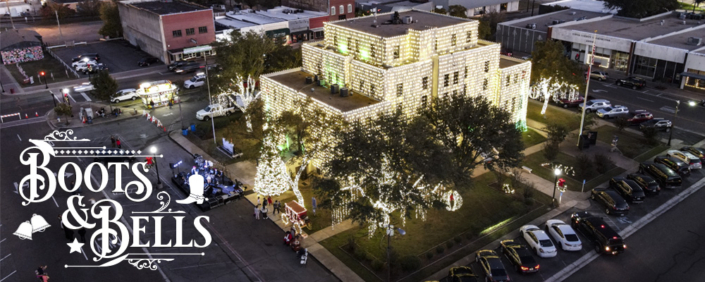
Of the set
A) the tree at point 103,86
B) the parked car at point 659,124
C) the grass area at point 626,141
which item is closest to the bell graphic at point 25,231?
the tree at point 103,86

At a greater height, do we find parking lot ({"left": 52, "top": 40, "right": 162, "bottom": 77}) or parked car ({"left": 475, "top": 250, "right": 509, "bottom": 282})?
parking lot ({"left": 52, "top": 40, "right": 162, "bottom": 77})

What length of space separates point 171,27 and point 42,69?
22033 mm

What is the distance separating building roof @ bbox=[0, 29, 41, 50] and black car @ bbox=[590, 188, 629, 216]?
309ft

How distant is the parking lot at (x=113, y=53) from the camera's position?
93.4 m

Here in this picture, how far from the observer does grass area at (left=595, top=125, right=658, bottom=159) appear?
5675 cm

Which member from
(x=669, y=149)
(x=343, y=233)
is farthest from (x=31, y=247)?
(x=669, y=149)

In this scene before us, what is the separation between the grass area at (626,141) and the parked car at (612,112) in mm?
2660

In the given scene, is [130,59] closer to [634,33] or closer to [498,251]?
[498,251]

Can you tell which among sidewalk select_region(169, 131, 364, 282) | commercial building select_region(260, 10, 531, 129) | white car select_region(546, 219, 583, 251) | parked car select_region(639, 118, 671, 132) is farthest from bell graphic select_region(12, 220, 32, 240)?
parked car select_region(639, 118, 671, 132)

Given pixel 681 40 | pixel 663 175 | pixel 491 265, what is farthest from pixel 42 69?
pixel 681 40

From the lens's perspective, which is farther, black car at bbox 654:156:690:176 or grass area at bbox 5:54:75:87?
grass area at bbox 5:54:75:87

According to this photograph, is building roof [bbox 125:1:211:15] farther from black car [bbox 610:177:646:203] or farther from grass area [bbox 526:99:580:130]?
black car [bbox 610:177:646:203]

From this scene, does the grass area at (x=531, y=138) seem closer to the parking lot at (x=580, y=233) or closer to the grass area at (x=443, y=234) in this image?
the parking lot at (x=580, y=233)

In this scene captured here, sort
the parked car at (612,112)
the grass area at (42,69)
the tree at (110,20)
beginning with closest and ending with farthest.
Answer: the parked car at (612,112)
the grass area at (42,69)
the tree at (110,20)
